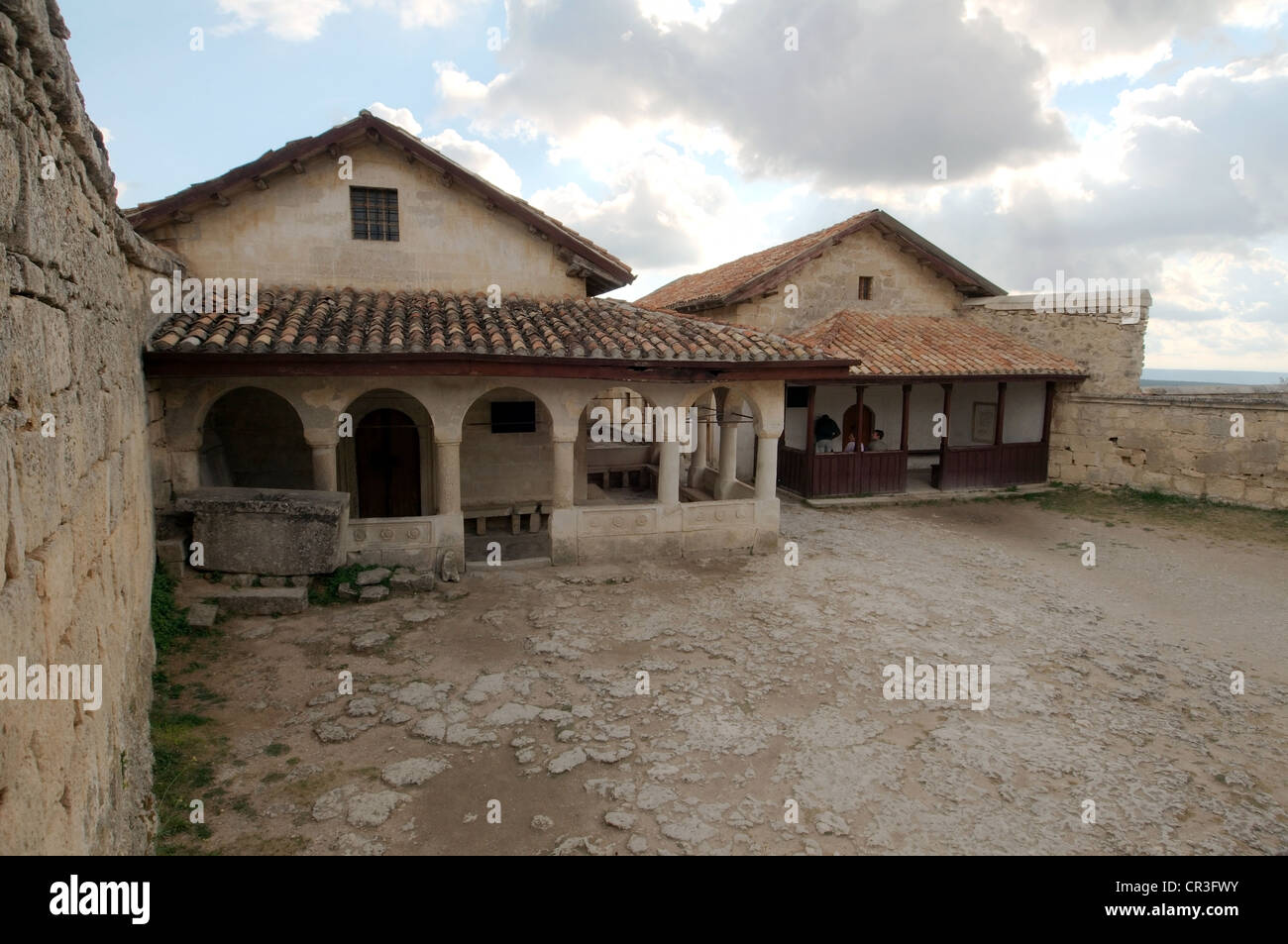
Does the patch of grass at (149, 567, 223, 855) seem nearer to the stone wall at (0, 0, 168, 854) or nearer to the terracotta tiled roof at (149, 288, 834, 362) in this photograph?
the stone wall at (0, 0, 168, 854)

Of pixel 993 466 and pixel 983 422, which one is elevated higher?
pixel 983 422

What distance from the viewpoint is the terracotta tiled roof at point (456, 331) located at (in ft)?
29.1

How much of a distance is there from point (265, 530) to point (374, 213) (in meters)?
5.48

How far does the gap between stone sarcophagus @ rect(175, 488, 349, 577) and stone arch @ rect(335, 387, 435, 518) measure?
11.2 feet

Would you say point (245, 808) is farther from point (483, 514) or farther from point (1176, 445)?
point (1176, 445)

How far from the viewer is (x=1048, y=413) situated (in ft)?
59.4

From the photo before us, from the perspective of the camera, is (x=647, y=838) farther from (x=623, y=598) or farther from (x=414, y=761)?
(x=623, y=598)

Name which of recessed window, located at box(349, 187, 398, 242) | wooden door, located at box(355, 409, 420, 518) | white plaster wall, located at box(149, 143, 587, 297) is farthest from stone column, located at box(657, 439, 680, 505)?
recessed window, located at box(349, 187, 398, 242)

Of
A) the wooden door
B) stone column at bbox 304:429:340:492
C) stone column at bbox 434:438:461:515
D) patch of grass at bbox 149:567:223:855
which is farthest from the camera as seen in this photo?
the wooden door

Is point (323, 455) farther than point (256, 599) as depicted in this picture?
Yes

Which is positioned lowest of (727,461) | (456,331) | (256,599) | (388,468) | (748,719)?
(748,719)

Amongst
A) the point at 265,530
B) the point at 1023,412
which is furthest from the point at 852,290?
the point at 265,530

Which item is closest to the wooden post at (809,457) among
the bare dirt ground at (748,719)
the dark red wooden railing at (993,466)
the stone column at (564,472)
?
the dark red wooden railing at (993,466)

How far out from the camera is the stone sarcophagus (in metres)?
8.33
